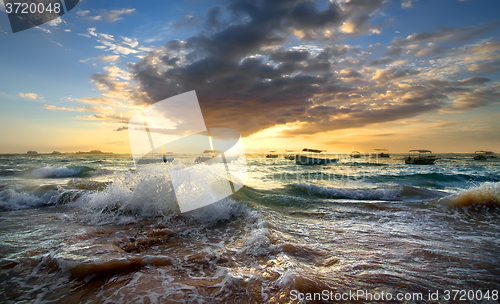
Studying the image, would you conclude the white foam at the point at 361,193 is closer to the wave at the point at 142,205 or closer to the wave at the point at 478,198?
the wave at the point at 478,198

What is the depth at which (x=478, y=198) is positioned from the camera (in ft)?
24.9

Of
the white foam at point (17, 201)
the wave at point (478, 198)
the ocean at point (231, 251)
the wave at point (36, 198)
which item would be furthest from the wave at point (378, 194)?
the white foam at point (17, 201)

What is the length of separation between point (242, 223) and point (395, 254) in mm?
3526

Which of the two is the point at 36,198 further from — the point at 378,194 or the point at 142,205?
the point at 378,194

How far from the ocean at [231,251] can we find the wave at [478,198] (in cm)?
10

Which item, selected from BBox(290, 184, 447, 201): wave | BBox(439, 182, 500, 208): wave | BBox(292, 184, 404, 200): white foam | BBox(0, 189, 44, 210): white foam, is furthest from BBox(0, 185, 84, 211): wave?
BBox(439, 182, 500, 208): wave

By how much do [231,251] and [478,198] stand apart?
9744 mm

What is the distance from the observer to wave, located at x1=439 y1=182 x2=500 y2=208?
24.3 feet

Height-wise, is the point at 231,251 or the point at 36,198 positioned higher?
the point at 36,198

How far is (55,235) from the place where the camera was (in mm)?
4227

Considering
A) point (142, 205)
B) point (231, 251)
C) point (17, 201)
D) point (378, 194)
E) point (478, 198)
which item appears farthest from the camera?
point (378, 194)

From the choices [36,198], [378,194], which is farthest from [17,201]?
[378,194]

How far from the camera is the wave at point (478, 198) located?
24.3 ft

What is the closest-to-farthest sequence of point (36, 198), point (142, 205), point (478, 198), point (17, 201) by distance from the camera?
point (142, 205) → point (17, 201) → point (36, 198) → point (478, 198)
